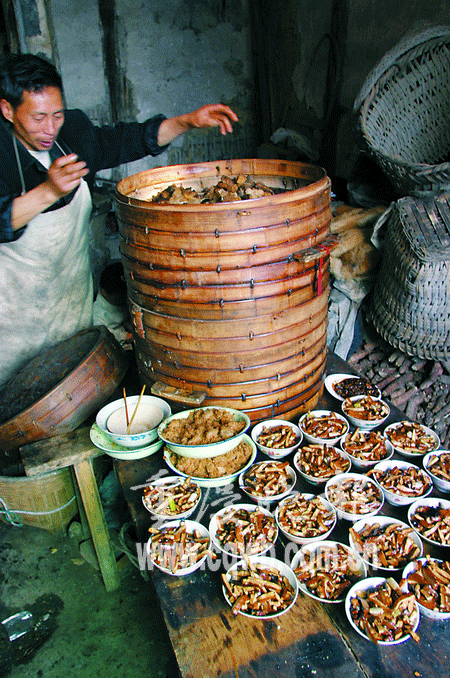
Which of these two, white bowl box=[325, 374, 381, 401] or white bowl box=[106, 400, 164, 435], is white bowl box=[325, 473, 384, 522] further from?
white bowl box=[106, 400, 164, 435]

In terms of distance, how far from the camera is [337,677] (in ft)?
5.61

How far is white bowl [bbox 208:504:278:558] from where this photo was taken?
6.75ft

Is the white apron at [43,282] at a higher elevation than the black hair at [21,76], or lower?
lower

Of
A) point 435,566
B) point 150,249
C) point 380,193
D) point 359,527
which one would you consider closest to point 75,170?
point 150,249

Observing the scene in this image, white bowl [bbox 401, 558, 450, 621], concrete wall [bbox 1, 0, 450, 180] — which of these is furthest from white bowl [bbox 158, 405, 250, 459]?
concrete wall [bbox 1, 0, 450, 180]

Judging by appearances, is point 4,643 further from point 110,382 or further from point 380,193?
point 380,193

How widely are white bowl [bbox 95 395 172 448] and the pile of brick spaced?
193 cm

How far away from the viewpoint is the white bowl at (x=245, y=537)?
2057 millimetres

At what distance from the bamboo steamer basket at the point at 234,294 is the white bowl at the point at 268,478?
361mm

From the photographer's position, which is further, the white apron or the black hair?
the white apron

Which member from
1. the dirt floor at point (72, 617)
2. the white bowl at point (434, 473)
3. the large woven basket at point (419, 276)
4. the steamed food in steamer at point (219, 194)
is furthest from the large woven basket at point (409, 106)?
the dirt floor at point (72, 617)

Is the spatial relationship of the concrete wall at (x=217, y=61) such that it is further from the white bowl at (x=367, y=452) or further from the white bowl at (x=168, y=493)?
the white bowl at (x=168, y=493)

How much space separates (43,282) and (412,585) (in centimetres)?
336

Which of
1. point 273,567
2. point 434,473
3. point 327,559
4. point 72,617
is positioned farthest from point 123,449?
point 434,473
